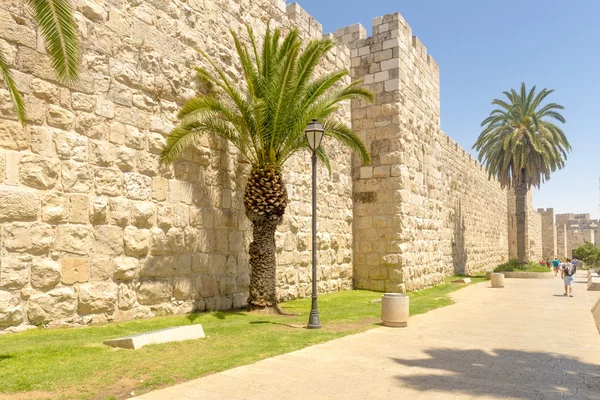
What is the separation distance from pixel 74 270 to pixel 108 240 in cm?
69

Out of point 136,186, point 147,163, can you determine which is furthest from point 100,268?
point 147,163

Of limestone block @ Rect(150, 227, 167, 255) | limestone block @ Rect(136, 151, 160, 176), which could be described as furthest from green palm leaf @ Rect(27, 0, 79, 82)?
limestone block @ Rect(150, 227, 167, 255)

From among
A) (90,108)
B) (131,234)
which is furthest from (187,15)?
(131,234)

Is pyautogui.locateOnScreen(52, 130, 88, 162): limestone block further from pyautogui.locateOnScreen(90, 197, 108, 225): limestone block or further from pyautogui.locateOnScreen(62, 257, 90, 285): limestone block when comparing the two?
pyautogui.locateOnScreen(62, 257, 90, 285): limestone block

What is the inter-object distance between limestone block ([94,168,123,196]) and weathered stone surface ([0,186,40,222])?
939mm

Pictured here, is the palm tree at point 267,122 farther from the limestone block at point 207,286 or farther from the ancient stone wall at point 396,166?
the ancient stone wall at point 396,166

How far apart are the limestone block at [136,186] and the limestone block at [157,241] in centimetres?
61

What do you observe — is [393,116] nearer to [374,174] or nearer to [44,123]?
[374,174]

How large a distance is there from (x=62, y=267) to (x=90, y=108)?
7.84ft

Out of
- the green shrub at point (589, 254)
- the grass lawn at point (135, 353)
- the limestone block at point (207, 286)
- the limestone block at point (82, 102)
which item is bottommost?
the green shrub at point (589, 254)

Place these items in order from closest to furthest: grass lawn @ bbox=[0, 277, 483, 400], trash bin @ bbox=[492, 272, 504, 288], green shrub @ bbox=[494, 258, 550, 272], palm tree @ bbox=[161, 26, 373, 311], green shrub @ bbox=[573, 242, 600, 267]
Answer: grass lawn @ bbox=[0, 277, 483, 400]
palm tree @ bbox=[161, 26, 373, 311]
trash bin @ bbox=[492, 272, 504, 288]
green shrub @ bbox=[494, 258, 550, 272]
green shrub @ bbox=[573, 242, 600, 267]

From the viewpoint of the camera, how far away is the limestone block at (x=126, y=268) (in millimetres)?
7221

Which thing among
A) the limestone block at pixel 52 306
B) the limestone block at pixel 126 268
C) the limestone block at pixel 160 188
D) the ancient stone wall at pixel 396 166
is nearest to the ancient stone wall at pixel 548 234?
the ancient stone wall at pixel 396 166

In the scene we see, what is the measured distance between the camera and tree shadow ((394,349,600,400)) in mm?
4402
